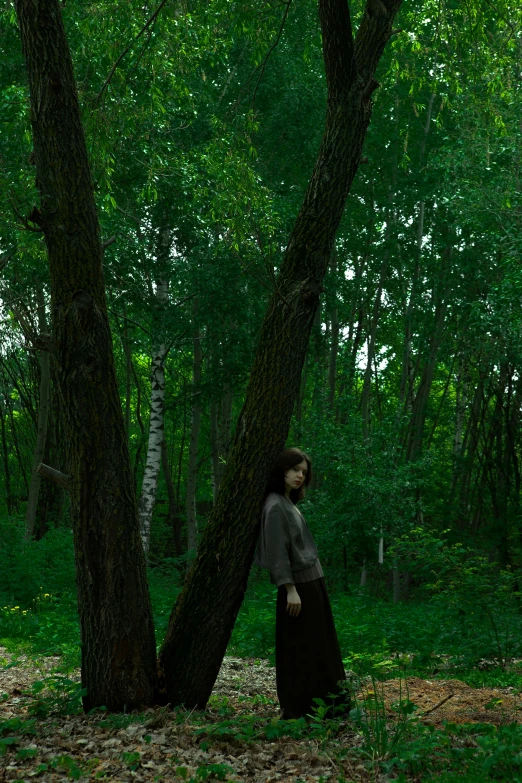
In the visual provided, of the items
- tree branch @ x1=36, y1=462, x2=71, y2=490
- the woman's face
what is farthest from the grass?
tree branch @ x1=36, y1=462, x2=71, y2=490

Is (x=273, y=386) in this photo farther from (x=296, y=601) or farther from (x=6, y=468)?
(x=6, y=468)

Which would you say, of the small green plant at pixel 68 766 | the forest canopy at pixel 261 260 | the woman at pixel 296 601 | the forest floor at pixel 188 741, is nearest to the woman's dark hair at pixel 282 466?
the woman at pixel 296 601

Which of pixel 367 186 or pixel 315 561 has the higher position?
pixel 367 186

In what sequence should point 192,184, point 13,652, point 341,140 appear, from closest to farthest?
point 341,140 < point 13,652 < point 192,184

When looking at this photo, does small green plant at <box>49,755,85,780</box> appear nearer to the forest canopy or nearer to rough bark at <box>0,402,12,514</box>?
the forest canopy

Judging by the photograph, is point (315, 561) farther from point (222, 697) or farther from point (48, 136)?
point (48, 136)

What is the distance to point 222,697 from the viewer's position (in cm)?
643

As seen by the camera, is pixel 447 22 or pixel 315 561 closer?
pixel 315 561

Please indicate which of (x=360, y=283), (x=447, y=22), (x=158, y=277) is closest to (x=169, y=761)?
(x=447, y=22)

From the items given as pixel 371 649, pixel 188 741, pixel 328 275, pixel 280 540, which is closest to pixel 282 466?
pixel 280 540

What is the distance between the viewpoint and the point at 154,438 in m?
17.2

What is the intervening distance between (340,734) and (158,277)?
1297 centimetres

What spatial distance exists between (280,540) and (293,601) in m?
0.44

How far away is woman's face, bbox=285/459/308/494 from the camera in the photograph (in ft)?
18.2
